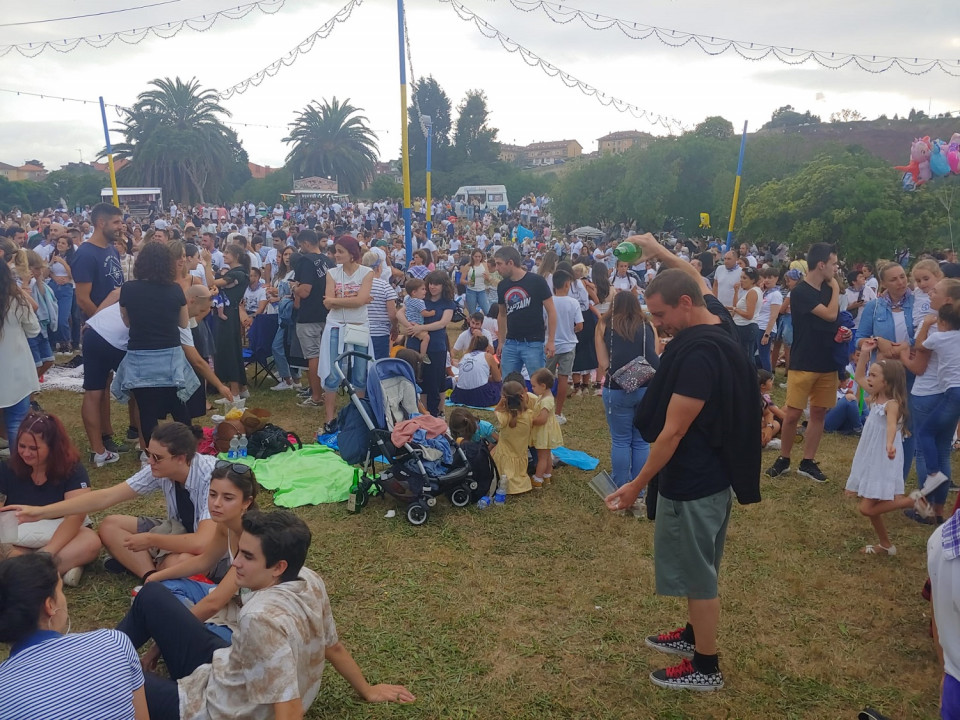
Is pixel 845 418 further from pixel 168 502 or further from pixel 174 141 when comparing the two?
pixel 174 141

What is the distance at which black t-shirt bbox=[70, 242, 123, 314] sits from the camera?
636 cm

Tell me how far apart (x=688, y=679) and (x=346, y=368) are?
14.6 ft

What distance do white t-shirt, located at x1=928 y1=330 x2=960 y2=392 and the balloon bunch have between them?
12.2 m

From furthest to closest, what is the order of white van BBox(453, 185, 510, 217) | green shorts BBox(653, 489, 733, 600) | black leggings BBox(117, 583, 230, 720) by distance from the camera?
1. white van BBox(453, 185, 510, 217)
2. green shorts BBox(653, 489, 733, 600)
3. black leggings BBox(117, 583, 230, 720)

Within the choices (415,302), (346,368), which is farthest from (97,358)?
(415,302)

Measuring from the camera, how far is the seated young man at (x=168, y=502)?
3.65 meters

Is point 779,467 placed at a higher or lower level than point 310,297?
lower

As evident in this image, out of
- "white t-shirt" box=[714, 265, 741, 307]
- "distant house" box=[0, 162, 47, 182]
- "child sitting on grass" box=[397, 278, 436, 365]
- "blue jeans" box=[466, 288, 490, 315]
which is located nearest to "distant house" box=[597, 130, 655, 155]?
"blue jeans" box=[466, 288, 490, 315]

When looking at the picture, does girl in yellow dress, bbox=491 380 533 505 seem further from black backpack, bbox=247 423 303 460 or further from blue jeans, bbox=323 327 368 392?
black backpack, bbox=247 423 303 460

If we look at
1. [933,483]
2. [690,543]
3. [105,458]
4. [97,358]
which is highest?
[97,358]

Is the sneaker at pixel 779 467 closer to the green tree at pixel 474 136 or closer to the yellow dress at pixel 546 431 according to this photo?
the yellow dress at pixel 546 431

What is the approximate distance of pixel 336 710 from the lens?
125 inches

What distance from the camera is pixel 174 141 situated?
4241cm

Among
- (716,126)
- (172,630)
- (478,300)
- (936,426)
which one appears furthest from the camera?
(716,126)
